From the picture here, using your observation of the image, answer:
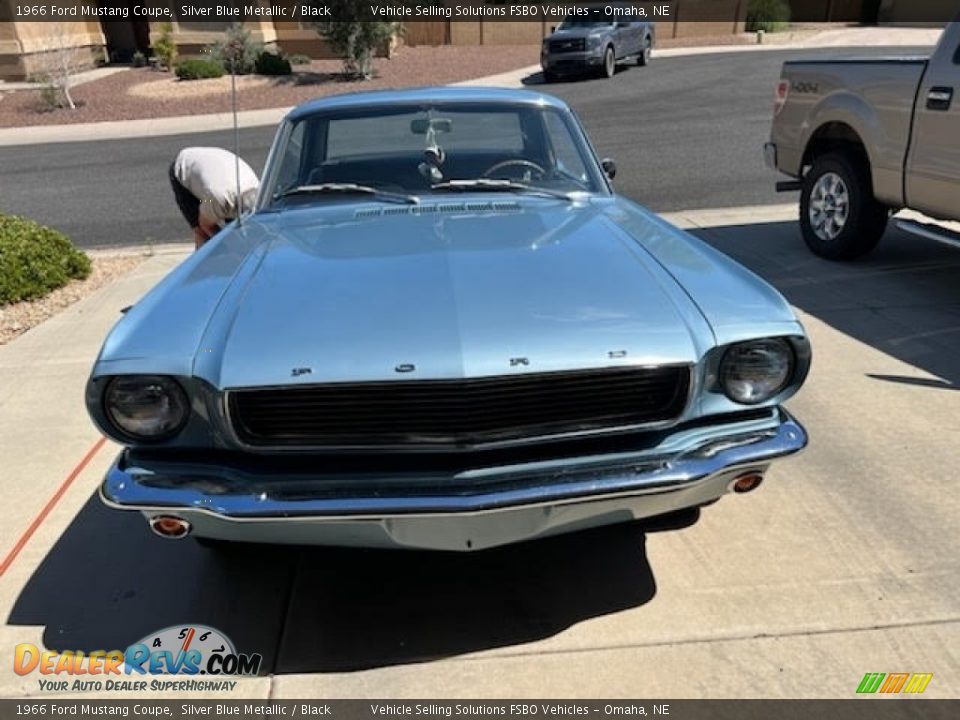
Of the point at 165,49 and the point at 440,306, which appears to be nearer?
the point at 440,306

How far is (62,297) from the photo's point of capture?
6.32 metres

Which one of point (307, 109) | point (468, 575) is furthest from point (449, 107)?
point (468, 575)

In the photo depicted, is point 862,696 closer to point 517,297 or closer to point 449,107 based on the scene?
point 517,297

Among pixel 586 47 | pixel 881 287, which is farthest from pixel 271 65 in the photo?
pixel 881 287

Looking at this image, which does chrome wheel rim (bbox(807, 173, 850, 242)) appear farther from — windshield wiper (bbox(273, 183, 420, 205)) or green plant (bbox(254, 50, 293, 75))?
green plant (bbox(254, 50, 293, 75))

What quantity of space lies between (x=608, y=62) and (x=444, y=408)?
20.8 meters

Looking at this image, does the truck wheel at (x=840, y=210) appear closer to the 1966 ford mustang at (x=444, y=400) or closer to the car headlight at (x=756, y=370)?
the 1966 ford mustang at (x=444, y=400)

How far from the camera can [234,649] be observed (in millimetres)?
2600

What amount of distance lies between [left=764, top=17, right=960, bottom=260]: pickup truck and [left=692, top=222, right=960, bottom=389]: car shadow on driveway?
0.98 ft

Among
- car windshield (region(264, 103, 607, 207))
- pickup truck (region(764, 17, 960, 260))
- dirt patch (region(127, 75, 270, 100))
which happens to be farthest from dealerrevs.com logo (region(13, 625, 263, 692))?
dirt patch (region(127, 75, 270, 100))

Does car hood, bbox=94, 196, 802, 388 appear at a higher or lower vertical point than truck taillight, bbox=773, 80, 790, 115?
lower

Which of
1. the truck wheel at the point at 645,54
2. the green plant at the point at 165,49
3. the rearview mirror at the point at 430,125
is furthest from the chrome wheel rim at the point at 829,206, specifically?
the green plant at the point at 165,49

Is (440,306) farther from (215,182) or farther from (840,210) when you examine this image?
(840,210)
